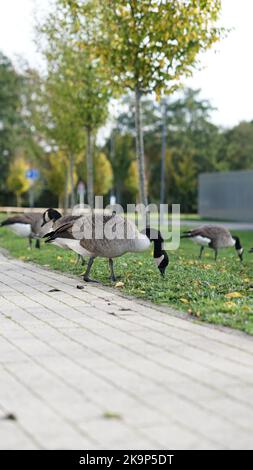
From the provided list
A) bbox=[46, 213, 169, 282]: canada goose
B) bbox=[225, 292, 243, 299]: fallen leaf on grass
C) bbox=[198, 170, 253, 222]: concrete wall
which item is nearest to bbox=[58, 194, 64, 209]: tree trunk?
bbox=[198, 170, 253, 222]: concrete wall

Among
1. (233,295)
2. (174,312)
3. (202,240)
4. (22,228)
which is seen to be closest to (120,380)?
(174,312)

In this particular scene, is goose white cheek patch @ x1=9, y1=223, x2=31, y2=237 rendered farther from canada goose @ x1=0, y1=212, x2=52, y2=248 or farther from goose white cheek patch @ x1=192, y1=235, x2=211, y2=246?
goose white cheek patch @ x1=192, y1=235, x2=211, y2=246

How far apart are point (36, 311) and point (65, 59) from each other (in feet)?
64.6

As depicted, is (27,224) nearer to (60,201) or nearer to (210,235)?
(210,235)

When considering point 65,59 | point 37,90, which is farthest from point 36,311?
point 37,90

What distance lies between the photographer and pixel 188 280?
A: 9.40 meters

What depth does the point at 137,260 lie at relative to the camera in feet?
40.9

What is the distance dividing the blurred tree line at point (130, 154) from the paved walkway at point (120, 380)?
50.0 meters

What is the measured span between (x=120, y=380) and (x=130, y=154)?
6091 cm

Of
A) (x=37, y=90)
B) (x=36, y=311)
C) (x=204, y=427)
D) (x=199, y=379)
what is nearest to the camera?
(x=204, y=427)

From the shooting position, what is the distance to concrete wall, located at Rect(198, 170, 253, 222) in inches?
1533

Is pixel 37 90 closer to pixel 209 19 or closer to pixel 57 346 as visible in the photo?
pixel 209 19

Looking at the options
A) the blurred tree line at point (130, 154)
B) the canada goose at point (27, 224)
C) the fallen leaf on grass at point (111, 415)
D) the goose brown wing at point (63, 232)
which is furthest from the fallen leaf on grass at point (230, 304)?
the blurred tree line at point (130, 154)
